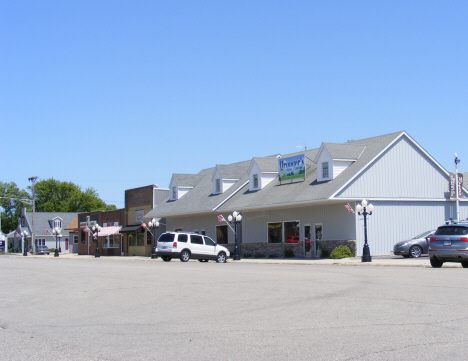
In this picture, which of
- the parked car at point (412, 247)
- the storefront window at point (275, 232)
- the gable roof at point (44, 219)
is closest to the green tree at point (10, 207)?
the gable roof at point (44, 219)

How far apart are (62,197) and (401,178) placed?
101 meters

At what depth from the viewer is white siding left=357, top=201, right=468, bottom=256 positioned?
33.8m

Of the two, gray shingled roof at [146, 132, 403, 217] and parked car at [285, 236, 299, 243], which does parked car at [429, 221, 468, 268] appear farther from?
parked car at [285, 236, 299, 243]

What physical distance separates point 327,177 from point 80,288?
22.6m

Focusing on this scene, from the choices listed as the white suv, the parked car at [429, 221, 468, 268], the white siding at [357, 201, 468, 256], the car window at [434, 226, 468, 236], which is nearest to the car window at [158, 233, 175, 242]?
the white suv

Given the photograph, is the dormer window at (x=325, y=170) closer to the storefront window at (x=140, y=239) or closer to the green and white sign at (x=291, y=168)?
the green and white sign at (x=291, y=168)

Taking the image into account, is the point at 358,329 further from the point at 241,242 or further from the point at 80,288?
the point at 241,242

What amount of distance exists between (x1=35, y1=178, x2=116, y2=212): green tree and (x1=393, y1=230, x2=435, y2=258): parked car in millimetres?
99325

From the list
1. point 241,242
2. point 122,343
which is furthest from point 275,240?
point 122,343

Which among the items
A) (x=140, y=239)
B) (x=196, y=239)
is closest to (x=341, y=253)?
(x=196, y=239)

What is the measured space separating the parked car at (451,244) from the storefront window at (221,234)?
82.3 ft

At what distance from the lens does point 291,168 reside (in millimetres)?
40688

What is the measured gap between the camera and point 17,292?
53.5 feet

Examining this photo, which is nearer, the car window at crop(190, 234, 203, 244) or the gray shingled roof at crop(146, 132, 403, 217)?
the gray shingled roof at crop(146, 132, 403, 217)
